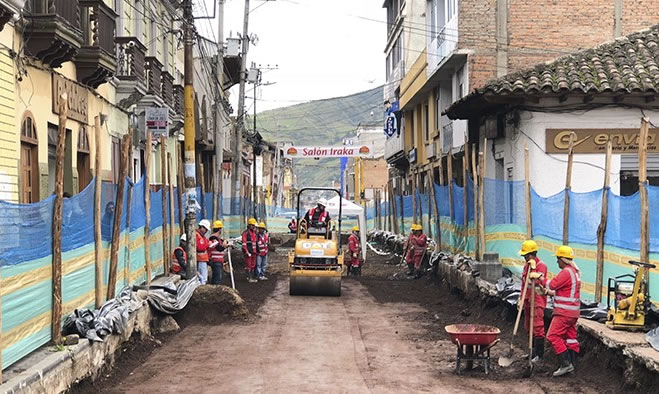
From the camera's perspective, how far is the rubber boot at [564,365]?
10.5m

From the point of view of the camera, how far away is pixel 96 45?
18.4 m

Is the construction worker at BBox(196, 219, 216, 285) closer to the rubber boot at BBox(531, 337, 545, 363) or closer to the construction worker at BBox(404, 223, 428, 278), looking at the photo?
the construction worker at BBox(404, 223, 428, 278)

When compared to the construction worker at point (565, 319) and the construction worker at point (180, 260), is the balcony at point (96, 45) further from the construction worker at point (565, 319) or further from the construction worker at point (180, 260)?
the construction worker at point (565, 319)

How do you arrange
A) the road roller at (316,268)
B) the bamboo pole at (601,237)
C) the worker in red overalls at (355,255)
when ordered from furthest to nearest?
the worker in red overalls at (355,255) < the road roller at (316,268) < the bamboo pole at (601,237)

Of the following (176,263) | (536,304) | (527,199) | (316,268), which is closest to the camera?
(536,304)

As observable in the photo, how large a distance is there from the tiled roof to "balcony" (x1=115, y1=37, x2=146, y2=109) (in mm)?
8147

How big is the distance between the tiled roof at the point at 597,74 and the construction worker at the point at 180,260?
739 cm

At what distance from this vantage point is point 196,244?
19.0 meters

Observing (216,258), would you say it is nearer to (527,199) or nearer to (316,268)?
(316,268)

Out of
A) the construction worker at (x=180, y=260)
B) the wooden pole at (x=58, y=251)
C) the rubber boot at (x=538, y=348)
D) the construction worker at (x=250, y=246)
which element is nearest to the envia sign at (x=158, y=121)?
the construction worker at (x=180, y=260)

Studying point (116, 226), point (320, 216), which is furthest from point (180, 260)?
point (116, 226)

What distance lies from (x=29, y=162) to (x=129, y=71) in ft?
22.1

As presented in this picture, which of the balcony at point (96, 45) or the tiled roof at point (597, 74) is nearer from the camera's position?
the balcony at point (96, 45)

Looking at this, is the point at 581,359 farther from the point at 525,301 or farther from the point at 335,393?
the point at 335,393
